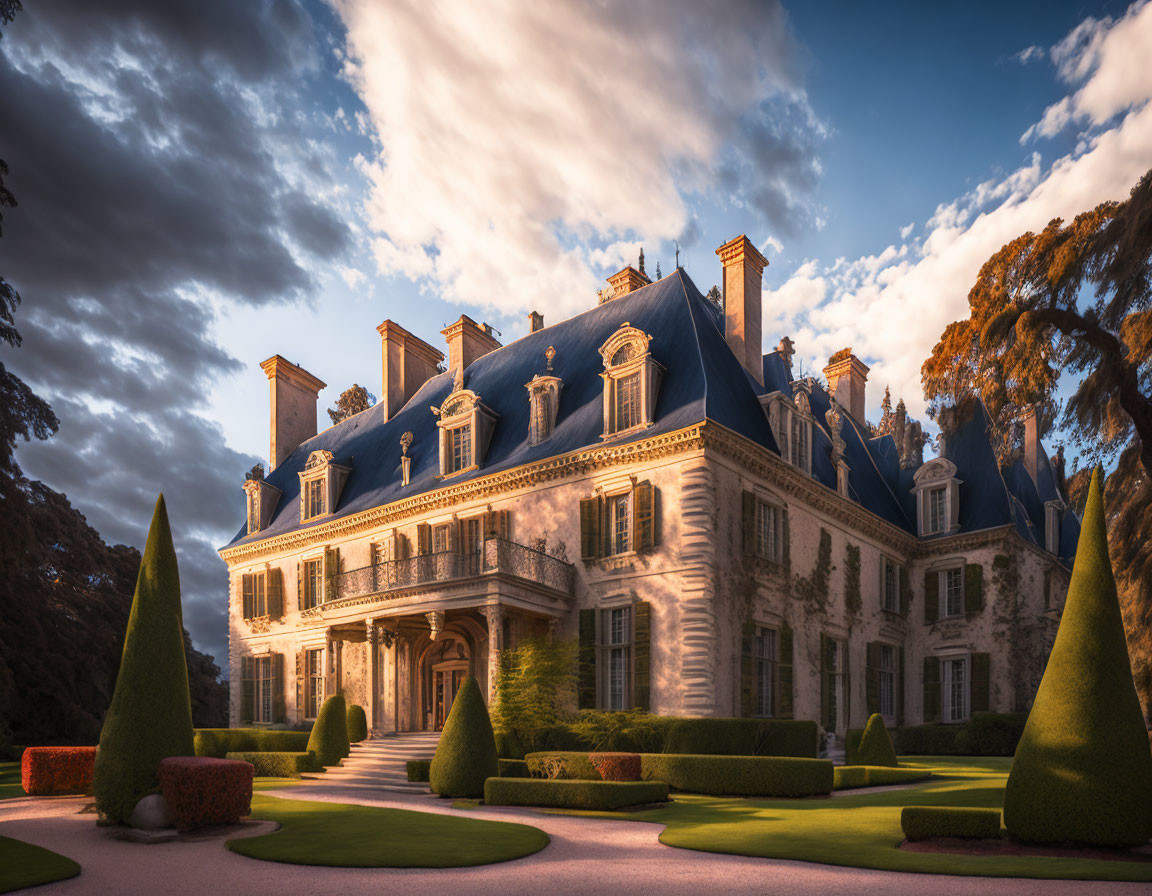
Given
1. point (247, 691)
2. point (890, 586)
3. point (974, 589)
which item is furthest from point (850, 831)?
point (247, 691)

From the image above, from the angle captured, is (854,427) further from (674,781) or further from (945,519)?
(674,781)

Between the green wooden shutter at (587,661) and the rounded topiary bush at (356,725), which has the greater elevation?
the green wooden shutter at (587,661)

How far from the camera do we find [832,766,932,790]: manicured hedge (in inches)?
764

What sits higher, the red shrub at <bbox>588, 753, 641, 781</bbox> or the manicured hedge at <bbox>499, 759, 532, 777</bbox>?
the red shrub at <bbox>588, 753, 641, 781</bbox>

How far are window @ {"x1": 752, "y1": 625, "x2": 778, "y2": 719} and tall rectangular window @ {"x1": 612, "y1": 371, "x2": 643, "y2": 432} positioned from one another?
21.2ft

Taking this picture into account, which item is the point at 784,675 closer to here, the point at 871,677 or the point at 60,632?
the point at 871,677

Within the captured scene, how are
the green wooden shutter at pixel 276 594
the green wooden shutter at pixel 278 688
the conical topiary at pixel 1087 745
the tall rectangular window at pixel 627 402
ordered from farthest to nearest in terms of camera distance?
the green wooden shutter at pixel 276 594 < the green wooden shutter at pixel 278 688 < the tall rectangular window at pixel 627 402 < the conical topiary at pixel 1087 745

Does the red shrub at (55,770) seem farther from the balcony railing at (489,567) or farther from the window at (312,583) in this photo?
the window at (312,583)

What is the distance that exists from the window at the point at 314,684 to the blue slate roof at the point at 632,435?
194 inches

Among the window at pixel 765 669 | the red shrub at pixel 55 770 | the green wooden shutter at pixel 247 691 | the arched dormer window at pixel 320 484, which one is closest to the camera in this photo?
the red shrub at pixel 55 770

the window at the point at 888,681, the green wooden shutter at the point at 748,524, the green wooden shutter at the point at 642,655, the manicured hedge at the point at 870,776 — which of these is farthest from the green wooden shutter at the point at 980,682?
the green wooden shutter at the point at 642,655

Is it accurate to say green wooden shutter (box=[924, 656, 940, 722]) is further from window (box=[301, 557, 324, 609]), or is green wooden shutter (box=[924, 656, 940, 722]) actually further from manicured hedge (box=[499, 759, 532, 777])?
window (box=[301, 557, 324, 609])

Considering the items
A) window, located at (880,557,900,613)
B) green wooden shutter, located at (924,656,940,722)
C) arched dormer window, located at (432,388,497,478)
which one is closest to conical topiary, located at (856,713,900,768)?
window, located at (880,557,900,613)

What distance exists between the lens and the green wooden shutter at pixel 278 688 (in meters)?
33.3
